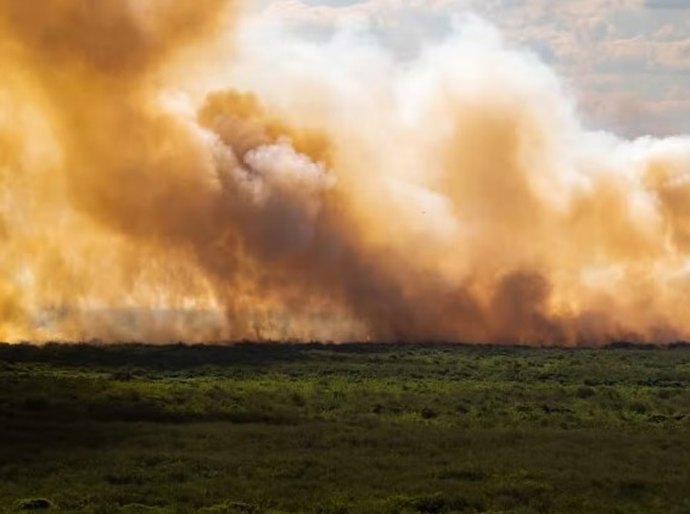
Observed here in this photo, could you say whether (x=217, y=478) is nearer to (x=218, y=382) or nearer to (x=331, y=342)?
(x=218, y=382)

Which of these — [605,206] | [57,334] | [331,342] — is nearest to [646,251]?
[605,206]

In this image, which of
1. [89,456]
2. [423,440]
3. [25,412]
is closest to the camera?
[89,456]

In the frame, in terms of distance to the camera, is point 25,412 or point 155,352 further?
point 155,352

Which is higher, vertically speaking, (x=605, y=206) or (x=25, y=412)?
(x=605, y=206)

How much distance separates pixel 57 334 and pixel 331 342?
23.9 metres

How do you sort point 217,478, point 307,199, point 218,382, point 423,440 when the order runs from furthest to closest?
point 307,199 → point 218,382 → point 423,440 → point 217,478

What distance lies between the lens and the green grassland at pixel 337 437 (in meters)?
44.9

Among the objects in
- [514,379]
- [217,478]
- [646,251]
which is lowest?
[217,478]

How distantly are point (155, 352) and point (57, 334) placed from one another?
1425 centimetres

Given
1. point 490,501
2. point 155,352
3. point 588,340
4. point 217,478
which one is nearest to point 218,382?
point 155,352

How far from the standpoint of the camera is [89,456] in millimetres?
51844

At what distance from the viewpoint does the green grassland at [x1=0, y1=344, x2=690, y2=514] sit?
1768 inches

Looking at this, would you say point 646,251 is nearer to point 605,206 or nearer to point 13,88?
point 605,206

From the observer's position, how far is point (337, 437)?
57000 mm
